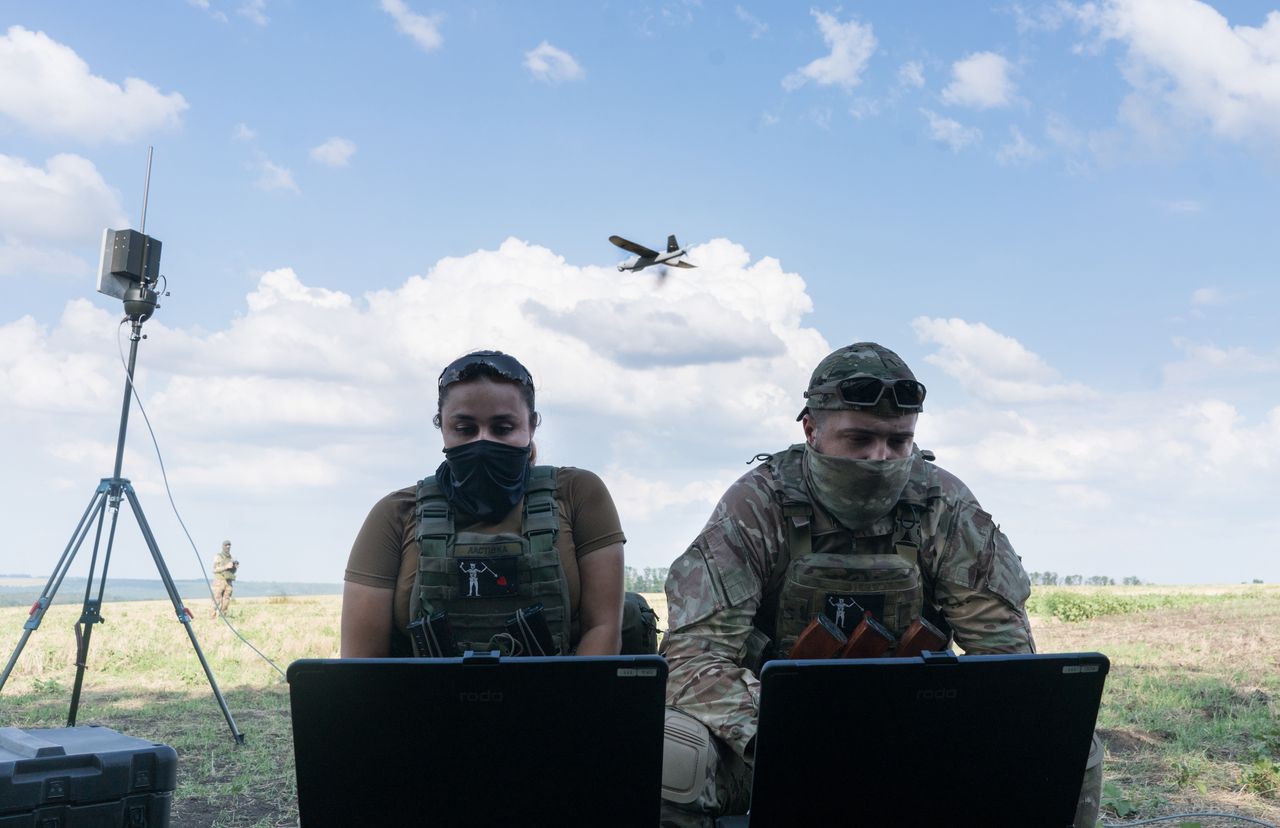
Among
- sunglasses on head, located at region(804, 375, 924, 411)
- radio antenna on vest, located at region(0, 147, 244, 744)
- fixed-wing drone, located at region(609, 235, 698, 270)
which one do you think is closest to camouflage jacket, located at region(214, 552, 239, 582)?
fixed-wing drone, located at region(609, 235, 698, 270)

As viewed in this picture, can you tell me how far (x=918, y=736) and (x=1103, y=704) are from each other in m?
7.04

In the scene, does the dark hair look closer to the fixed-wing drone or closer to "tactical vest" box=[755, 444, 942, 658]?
"tactical vest" box=[755, 444, 942, 658]

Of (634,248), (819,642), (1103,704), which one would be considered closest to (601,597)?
(819,642)

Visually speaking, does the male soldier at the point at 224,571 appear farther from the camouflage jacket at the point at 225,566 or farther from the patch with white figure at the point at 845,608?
the patch with white figure at the point at 845,608

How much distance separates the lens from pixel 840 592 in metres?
3.90

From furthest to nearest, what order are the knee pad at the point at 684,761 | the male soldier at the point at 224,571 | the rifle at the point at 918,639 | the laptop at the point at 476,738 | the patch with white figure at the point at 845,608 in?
1. the male soldier at the point at 224,571
2. the patch with white figure at the point at 845,608
3. the rifle at the point at 918,639
4. the knee pad at the point at 684,761
5. the laptop at the point at 476,738

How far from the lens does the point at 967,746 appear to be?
7.96 ft

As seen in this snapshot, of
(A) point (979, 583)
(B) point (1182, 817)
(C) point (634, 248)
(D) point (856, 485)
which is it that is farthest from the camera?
(C) point (634, 248)

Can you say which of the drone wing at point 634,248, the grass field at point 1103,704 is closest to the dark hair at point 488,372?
the grass field at point 1103,704

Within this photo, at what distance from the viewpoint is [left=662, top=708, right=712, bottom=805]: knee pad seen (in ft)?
10.7

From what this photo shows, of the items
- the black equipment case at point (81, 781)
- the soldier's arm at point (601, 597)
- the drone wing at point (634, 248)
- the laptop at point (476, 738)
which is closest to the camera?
the laptop at point (476, 738)

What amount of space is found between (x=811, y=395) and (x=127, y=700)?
28.4 feet

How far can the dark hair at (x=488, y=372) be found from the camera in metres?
3.97

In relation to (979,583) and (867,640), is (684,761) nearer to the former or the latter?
(867,640)
